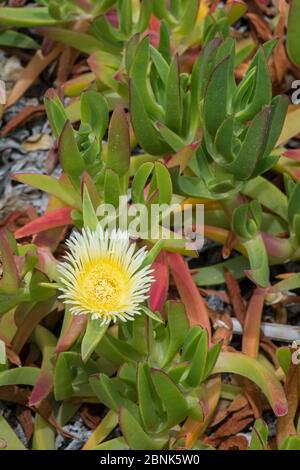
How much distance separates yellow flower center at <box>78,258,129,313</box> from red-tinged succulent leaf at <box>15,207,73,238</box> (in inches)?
9.1

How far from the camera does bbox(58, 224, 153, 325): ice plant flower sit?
3.43ft

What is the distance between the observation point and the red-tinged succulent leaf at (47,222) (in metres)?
1.30

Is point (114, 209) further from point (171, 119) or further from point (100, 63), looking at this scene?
point (100, 63)

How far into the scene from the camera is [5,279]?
1148 millimetres

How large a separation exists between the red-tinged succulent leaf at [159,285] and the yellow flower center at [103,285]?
132 mm

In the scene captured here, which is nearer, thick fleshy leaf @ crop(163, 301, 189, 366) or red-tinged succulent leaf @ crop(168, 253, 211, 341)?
thick fleshy leaf @ crop(163, 301, 189, 366)

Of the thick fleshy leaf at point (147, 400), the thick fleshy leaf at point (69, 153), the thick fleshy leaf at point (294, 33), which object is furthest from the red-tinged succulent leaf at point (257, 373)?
the thick fleshy leaf at point (294, 33)

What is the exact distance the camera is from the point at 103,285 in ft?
3.55

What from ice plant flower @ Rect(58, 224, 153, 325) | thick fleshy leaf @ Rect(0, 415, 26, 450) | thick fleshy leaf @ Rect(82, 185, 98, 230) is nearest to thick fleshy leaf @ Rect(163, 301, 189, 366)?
ice plant flower @ Rect(58, 224, 153, 325)

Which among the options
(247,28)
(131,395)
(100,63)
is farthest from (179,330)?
(247,28)

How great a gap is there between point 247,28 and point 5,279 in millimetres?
803

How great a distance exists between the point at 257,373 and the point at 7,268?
1.30ft

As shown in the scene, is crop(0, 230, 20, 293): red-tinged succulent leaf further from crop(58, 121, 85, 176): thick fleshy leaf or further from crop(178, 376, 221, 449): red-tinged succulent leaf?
crop(178, 376, 221, 449): red-tinged succulent leaf

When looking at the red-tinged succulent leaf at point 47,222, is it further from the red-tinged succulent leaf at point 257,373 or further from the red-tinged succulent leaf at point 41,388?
the red-tinged succulent leaf at point 257,373
